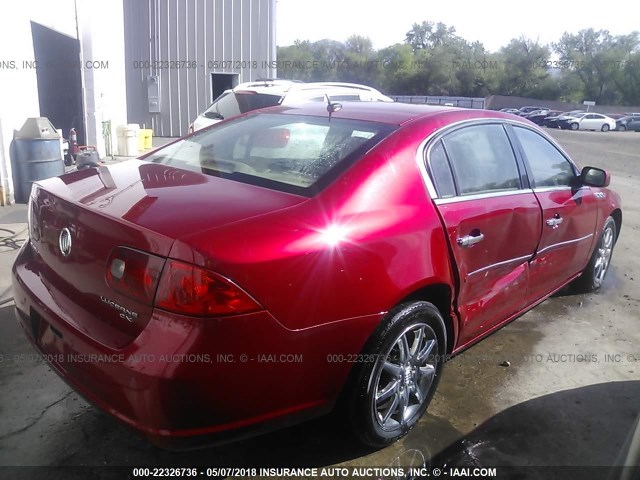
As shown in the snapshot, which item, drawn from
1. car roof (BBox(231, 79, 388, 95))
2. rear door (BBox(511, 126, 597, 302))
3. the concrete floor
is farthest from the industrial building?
rear door (BBox(511, 126, 597, 302))

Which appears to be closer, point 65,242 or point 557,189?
point 65,242

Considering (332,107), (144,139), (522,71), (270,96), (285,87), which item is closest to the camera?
(332,107)

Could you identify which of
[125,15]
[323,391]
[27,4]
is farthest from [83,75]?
[323,391]

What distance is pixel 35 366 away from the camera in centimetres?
319

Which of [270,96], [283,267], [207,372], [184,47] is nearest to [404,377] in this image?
[283,267]

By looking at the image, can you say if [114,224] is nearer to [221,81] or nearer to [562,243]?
[562,243]

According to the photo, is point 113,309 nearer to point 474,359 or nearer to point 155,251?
point 155,251

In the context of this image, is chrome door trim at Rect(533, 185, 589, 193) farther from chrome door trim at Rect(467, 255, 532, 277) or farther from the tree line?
the tree line

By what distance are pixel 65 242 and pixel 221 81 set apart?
574 inches

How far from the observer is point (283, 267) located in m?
2.00

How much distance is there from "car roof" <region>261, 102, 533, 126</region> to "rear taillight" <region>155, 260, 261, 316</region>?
4.59 feet

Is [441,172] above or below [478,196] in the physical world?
above

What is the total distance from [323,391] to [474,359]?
1684 millimetres

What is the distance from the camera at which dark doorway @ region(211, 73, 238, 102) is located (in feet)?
51.5
